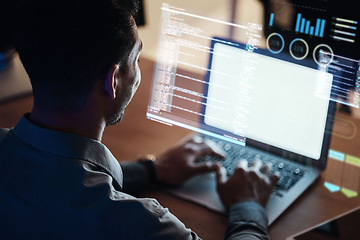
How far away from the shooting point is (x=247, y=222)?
1.16 metres

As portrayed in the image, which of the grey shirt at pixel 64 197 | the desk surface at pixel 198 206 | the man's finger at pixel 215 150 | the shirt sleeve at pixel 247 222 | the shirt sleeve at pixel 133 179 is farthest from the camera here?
the man's finger at pixel 215 150

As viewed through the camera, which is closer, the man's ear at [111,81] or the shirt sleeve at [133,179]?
the man's ear at [111,81]

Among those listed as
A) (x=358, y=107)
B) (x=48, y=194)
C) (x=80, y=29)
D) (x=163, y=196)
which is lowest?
(x=163, y=196)

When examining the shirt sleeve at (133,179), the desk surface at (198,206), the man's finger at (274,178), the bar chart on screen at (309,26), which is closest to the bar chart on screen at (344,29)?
the bar chart on screen at (309,26)

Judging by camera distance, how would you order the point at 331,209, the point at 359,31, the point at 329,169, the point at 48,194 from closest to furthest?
the point at 48,194, the point at 359,31, the point at 331,209, the point at 329,169

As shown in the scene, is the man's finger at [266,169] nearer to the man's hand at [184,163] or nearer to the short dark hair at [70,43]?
the man's hand at [184,163]

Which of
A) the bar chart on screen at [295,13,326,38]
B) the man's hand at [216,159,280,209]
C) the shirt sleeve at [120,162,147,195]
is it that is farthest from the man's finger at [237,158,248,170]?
the bar chart on screen at [295,13,326,38]

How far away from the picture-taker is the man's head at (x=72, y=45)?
34.7 inches

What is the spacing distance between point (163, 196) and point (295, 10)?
59 centimetres

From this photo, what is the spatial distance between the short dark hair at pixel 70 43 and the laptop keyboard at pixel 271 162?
57 centimetres

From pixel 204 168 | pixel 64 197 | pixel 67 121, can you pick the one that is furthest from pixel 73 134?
pixel 204 168

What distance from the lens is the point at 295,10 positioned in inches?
47.2

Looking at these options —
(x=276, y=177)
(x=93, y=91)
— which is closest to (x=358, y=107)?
(x=276, y=177)

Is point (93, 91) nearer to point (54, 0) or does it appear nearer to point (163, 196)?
point (54, 0)
